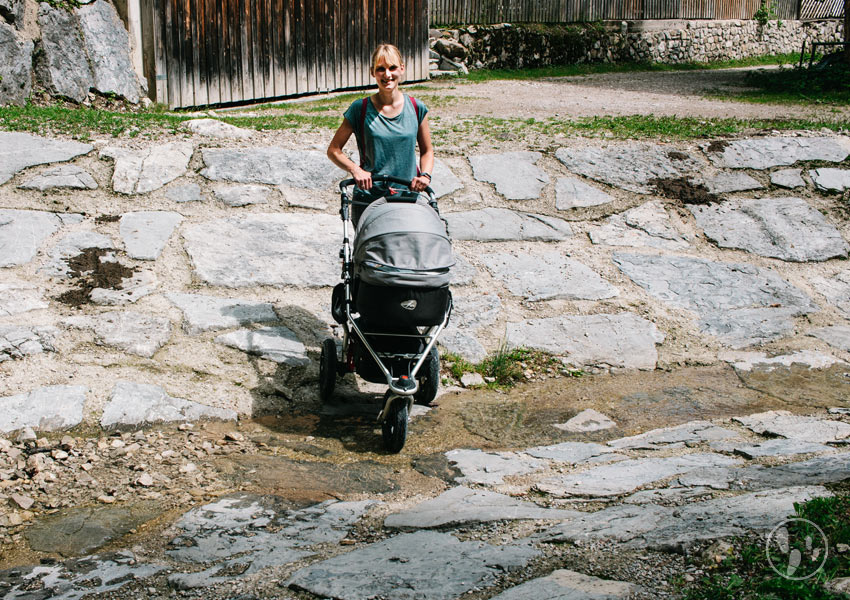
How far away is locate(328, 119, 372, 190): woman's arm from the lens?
4.22m

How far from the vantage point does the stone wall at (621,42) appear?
50.8 feet

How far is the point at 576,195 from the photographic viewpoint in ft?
20.9

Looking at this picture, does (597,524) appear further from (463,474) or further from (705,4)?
(705,4)

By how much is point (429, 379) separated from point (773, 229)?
3389 mm

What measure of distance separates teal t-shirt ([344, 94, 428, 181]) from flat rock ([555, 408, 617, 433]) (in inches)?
59.2

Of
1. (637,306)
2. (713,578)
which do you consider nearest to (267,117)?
(637,306)

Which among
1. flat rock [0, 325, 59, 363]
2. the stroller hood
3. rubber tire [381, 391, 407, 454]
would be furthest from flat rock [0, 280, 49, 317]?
rubber tire [381, 391, 407, 454]

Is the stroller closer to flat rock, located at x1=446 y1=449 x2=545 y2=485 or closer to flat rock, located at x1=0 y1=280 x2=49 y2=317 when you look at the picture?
flat rock, located at x1=446 y1=449 x2=545 y2=485

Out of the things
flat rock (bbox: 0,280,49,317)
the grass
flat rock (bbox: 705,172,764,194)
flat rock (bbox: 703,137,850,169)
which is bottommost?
the grass

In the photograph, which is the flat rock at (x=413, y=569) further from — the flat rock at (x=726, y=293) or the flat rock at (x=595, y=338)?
the flat rock at (x=726, y=293)

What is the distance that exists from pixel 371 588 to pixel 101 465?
5.71 feet

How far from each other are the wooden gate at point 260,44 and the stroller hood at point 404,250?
6408 mm

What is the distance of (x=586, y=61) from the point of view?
18.0 metres

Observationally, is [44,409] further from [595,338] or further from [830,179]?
[830,179]
